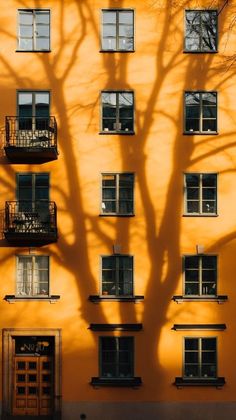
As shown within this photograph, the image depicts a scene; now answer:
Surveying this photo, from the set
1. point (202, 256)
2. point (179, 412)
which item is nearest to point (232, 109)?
point (202, 256)

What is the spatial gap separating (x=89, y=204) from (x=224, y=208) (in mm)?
5479

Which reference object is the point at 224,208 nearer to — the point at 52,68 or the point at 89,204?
the point at 89,204

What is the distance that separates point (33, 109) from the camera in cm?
3058

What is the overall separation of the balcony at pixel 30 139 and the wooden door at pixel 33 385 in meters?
8.18

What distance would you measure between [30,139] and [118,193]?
4.15 metres

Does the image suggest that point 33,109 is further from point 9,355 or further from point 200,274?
point 9,355

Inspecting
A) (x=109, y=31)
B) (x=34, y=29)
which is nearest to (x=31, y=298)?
(x=34, y=29)

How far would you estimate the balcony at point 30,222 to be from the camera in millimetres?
29578

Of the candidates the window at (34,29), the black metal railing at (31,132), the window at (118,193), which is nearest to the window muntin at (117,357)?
the window at (118,193)

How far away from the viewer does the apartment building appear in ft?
98.1

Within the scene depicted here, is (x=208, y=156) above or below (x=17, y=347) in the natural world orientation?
above

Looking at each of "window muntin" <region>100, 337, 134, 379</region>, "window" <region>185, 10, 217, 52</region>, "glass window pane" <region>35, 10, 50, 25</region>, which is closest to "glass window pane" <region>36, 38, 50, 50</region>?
"glass window pane" <region>35, 10, 50, 25</region>

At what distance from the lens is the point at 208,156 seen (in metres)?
30.6

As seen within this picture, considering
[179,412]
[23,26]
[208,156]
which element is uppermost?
[23,26]
